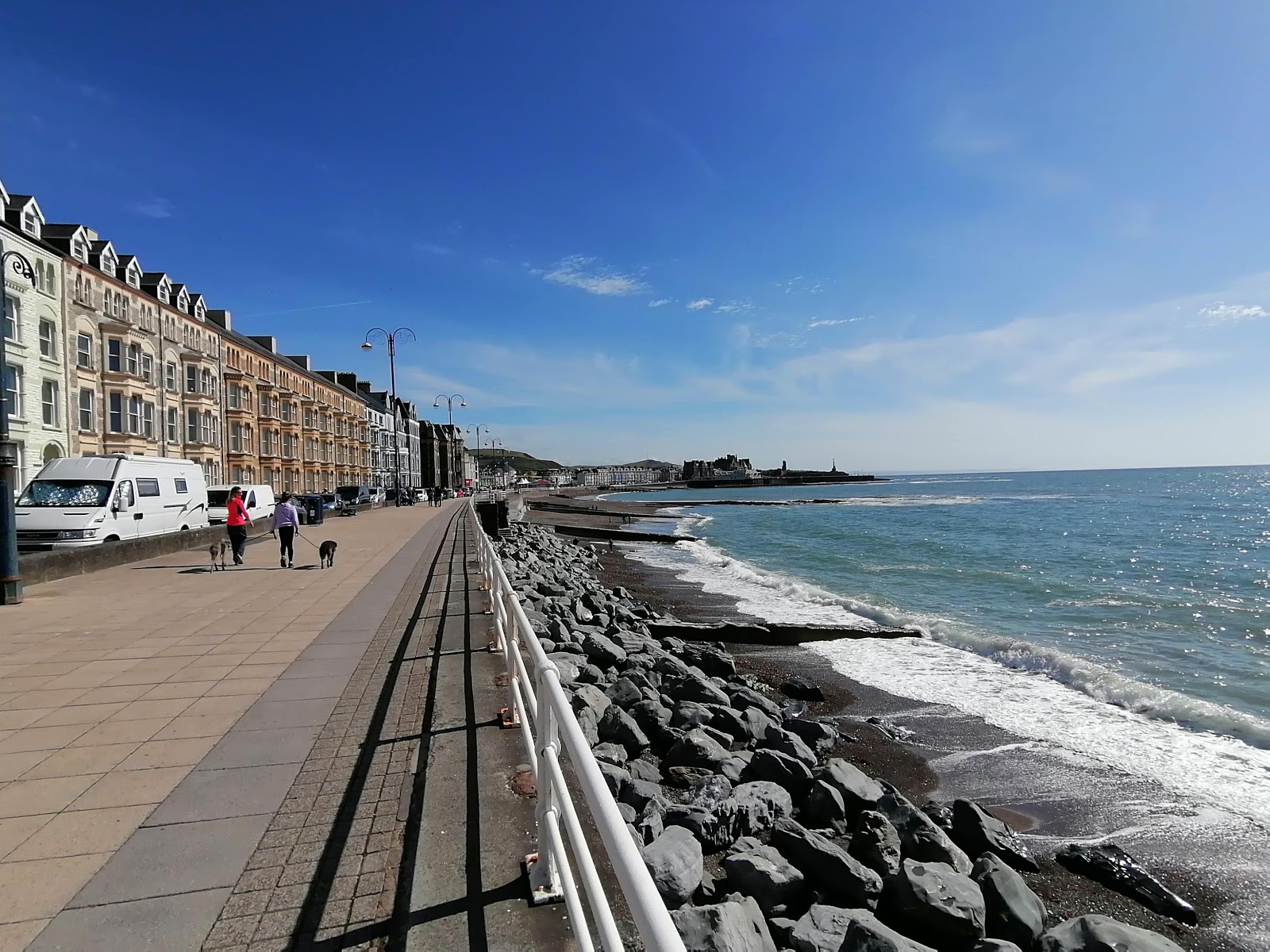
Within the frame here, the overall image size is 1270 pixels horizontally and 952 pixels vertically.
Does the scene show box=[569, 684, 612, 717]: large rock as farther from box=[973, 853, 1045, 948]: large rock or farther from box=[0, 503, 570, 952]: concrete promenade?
box=[973, 853, 1045, 948]: large rock

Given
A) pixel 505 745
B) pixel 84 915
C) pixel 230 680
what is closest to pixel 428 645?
pixel 230 680

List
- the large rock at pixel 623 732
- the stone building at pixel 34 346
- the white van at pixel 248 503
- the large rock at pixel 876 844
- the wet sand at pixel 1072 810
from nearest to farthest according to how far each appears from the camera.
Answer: the large rock at pixel 876 844 → the wet sand at pixel 1072 810 → the large rock at pixel 623 732 → the white van at pixel 248 503 → the stone building at pixel 34 346

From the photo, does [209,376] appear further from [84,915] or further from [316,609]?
[84,915]

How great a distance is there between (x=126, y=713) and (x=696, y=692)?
17.6ft

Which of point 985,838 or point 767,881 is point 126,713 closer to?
point 767,881

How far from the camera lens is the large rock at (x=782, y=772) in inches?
224

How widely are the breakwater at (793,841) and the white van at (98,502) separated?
1162 cm

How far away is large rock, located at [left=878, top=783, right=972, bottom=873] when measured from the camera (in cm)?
464

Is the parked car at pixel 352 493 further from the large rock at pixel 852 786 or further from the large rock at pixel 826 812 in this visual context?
the large rock at pixel 826 812

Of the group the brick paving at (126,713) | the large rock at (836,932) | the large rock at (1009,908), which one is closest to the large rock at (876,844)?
the large rock at (1009,908)

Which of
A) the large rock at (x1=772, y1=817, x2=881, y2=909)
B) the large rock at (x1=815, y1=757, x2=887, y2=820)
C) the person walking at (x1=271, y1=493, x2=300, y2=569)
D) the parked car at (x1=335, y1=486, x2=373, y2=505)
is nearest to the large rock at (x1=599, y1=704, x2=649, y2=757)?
the large rock at (x1=815, y1=757, x2=887, y2=820)

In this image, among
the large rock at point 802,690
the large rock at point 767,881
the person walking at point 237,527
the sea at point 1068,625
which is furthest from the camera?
the person walking at point 237,527

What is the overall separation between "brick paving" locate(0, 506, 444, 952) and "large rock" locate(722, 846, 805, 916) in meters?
2.73

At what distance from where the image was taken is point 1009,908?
4105mm
